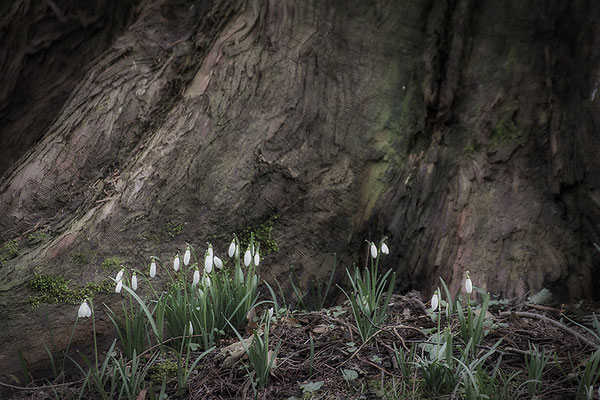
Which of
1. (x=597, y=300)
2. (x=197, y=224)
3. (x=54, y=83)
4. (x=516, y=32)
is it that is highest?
(x=54, y=83)

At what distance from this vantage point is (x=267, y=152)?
410 cm

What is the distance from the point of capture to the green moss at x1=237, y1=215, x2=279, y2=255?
4.04 m

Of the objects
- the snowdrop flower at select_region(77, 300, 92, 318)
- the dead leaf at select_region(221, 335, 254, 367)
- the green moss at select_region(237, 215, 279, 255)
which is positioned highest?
the snowdrop flower at select_region(77, 300, 92, 318)

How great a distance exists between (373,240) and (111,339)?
5.59 ft

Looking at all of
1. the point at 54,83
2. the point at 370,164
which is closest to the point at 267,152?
the point at 370,164

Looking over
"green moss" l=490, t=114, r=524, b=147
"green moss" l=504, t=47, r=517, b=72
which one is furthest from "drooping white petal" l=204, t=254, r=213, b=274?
"green moss" l=504, t=47, r=517, b=72

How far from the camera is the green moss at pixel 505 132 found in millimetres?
4098

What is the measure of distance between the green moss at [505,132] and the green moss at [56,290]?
103 inches

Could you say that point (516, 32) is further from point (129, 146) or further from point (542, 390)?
point (129, 146)

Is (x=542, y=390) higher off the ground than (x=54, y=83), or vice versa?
(x=54, y=83)

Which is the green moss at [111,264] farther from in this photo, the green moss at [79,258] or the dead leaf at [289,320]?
the dead leaf at [289,320]

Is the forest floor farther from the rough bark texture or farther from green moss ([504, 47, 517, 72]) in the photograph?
green moss ([504, 47, 517, 72])

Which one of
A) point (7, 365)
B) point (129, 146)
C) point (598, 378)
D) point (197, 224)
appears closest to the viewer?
point (598, 378)

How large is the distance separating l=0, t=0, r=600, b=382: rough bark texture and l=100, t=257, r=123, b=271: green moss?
0.11 ft
